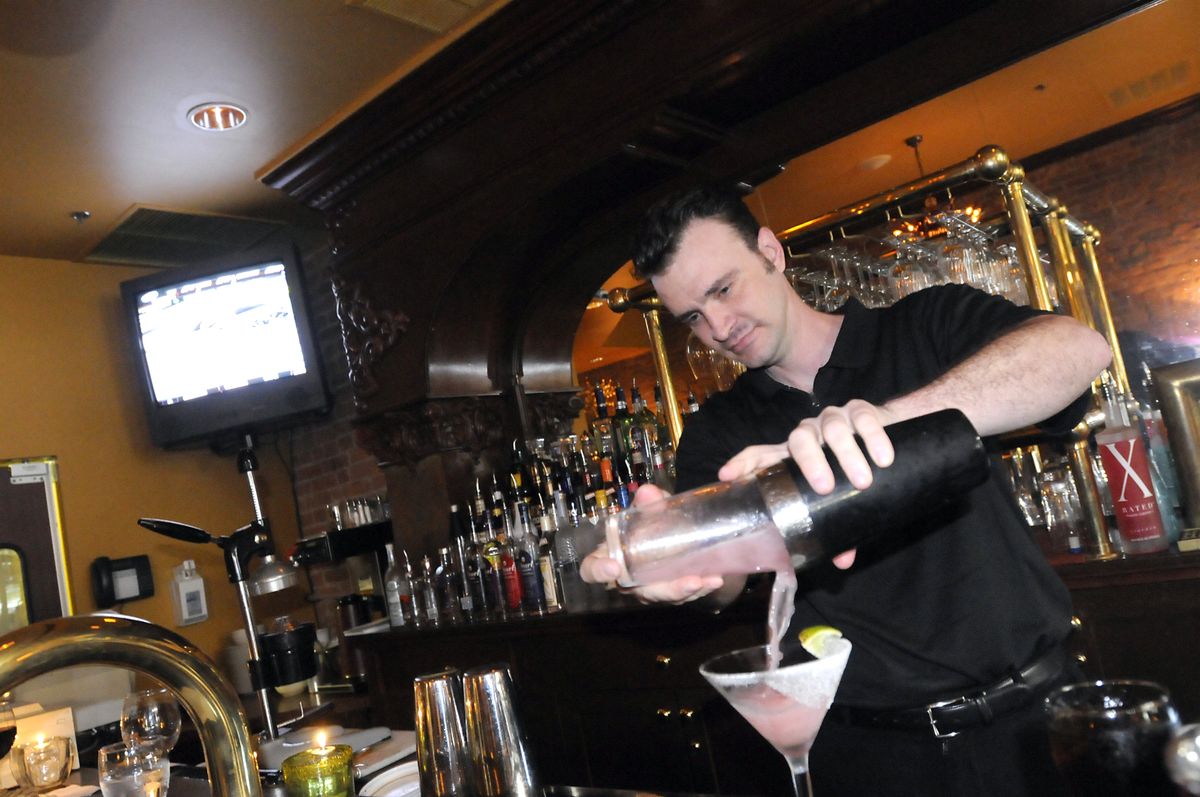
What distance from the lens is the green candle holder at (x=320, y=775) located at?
1077 mm

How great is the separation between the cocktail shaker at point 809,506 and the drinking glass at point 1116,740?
26cm

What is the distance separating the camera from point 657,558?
0.88 meters

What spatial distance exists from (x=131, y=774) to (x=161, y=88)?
8.09ft

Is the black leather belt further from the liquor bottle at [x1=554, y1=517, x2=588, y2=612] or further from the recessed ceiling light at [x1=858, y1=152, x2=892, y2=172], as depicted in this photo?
the recessed ceiling light at [x1=858, y1=152, x2=892, y2=172]

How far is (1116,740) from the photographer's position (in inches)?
20.4

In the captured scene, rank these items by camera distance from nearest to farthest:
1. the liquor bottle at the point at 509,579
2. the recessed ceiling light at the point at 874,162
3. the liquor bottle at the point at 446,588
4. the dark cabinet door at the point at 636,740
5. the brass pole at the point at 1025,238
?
the brass pole at the point at 1025,238 → the dark cabinet door at the point at 636,740 → the liquor bottle at the point at 509,579 → the liquor bottle at the point at 446,588 → the recessed ceiling light at the point at 874,162

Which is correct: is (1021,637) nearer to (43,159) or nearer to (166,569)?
(43,159)

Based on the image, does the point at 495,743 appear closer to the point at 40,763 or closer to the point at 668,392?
the point at 40,763

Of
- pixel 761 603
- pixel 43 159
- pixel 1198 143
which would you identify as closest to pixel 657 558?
pixel 761 603

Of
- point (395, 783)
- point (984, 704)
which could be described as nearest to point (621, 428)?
point (984, 704)

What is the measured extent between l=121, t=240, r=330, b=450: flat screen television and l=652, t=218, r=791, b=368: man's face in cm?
286

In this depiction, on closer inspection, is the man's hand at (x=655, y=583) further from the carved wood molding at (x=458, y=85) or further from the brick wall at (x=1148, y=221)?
the brick wall at (x=1148, y=221)

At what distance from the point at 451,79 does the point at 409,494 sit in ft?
5.22

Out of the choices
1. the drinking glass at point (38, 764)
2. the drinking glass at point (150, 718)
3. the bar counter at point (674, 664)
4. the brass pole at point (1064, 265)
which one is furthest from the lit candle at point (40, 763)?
the brass pole at point (1064, 265)
